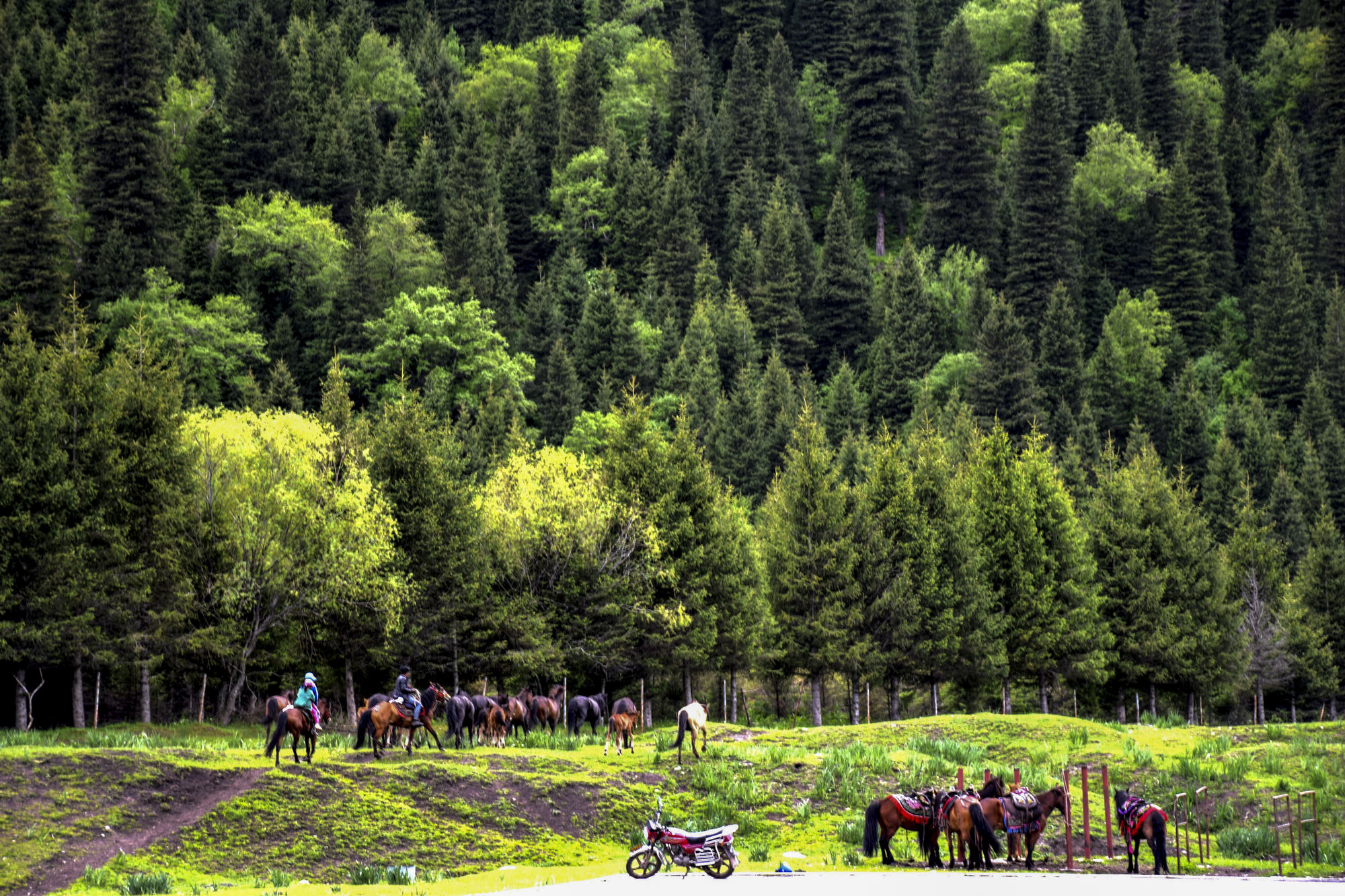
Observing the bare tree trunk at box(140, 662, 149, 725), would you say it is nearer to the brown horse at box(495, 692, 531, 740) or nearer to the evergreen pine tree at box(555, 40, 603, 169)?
the brown horse at box(495, 692, 531, 740)

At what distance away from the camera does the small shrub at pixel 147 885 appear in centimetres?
2230

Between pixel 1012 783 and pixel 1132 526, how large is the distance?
41.6 meters

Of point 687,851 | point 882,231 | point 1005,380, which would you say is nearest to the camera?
point 687,851

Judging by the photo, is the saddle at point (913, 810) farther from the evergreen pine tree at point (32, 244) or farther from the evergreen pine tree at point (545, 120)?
the evergreen pine tree at point (545, 120)

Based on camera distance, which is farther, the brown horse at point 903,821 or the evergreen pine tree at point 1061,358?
the evergreen pine tree at point 1061,358

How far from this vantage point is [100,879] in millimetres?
23453

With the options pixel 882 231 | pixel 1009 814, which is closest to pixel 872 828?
pixel 1009 814

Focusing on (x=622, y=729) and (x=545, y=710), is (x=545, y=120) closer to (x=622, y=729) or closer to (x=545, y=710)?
(x=545, y=710)

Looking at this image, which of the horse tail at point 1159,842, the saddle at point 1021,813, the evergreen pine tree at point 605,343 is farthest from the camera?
the evergreen pine tree at point 605,343

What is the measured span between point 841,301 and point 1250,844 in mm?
105785

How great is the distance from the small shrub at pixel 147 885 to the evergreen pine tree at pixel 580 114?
131 metres

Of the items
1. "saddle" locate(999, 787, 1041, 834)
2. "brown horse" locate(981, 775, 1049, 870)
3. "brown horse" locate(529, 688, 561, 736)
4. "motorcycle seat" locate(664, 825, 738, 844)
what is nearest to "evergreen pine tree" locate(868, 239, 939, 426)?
"brown horse" locate(529, 688, 561, 736)

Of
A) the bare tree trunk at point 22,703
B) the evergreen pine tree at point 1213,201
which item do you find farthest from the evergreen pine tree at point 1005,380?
the bare tree trunk at point 22,703

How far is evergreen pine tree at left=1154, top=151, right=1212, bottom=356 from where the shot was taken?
13725cm
